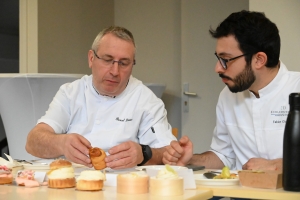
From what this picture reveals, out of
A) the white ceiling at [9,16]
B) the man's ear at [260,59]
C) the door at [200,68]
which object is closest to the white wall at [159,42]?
the door at [200,68]

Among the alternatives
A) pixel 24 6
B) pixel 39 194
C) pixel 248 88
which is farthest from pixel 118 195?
pixel 24 6

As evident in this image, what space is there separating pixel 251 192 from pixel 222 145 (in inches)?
38.5

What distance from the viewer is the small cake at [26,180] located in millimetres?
1332

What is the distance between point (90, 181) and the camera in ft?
4.08

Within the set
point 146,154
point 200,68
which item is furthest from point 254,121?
point 200,68

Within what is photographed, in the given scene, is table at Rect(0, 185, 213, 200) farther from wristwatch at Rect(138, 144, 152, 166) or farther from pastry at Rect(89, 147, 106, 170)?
wristwatch at Rect(138, 144, 152, 166)

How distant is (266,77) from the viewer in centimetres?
210

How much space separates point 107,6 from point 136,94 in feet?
8.83

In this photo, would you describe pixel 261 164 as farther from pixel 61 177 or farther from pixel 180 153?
pixel 61 177

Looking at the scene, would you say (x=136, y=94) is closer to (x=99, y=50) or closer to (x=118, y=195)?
(x=99, y=50)

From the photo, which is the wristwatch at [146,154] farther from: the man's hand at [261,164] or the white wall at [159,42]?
the white wall at [159,42]

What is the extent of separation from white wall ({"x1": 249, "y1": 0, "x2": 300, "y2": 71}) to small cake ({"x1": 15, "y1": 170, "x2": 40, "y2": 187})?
1769mm

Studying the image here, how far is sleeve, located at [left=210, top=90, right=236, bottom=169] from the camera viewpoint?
222 centimetres

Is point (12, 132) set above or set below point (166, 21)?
below
